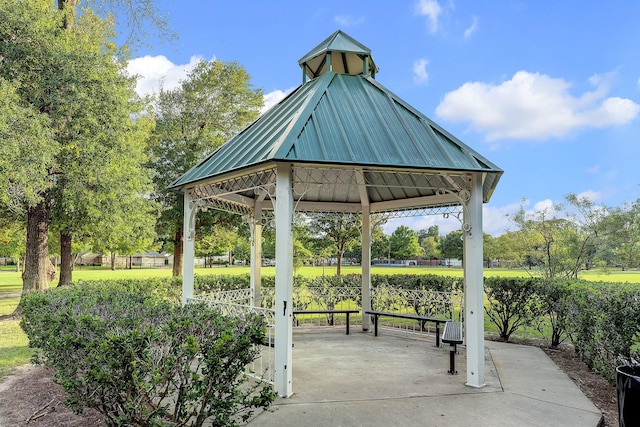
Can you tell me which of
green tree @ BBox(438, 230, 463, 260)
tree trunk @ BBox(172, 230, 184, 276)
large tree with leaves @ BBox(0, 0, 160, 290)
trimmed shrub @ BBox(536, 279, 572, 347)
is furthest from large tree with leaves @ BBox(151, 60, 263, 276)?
green tree @ BBox(438, 230, 463, 260)

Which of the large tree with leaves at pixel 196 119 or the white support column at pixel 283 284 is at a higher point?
the large tree with leaves at pixel 196 119

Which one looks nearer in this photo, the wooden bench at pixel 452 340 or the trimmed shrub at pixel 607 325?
the trimmed shrub at pixel 607 325

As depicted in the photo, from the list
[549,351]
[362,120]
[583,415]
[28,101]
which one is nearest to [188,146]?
[28,101]

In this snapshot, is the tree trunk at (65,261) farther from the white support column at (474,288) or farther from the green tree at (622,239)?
the green tree at (622,239)

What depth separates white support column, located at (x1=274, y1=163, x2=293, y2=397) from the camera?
5621mm

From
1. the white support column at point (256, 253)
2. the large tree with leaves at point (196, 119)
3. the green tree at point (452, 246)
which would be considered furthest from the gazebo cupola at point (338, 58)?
the green tree at point (452, 246)

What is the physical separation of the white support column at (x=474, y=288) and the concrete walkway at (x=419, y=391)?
350 mm

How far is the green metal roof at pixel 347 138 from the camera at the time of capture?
19.2 feet

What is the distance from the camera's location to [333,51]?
8.64 meters

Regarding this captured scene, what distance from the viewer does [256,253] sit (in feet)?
32.2

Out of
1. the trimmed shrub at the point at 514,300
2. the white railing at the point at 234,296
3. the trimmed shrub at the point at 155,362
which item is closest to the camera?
the trimmed shrub at the point at 155,362

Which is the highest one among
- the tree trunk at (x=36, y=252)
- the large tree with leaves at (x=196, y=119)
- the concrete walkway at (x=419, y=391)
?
the large tree with leaves at (x=196, y=119)

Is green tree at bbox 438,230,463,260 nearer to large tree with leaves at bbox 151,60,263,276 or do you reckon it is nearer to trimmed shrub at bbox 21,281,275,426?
large tree with leaves at bbox 151,60,263,276

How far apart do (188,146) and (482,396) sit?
19.0 metres
